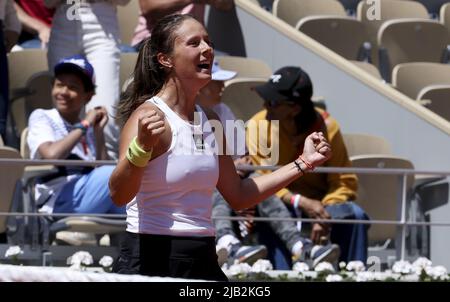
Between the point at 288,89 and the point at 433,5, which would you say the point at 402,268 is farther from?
the point at 433,5

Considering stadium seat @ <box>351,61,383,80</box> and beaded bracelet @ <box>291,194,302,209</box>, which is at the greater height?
stadium seat @ <box>351,61,383,80</box>

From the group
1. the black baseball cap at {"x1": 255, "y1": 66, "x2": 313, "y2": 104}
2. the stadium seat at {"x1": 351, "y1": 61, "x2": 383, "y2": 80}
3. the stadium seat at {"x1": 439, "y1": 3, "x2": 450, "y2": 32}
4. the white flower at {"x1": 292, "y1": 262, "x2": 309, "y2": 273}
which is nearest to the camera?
the white flower at {"x1": 292, "y1": 262, "x2": 309, "y2": 273}

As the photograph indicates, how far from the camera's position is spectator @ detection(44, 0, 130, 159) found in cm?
798

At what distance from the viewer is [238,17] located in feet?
31.1

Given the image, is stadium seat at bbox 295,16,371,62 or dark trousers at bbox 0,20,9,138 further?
stadium seat at bbox 295,16,371,62

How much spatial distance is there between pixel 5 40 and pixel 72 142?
129cm

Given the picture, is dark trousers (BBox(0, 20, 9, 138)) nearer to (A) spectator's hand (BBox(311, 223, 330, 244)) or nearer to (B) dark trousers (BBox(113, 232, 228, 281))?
(A) spectator's hand (BBox(311, 223, 330, 244))

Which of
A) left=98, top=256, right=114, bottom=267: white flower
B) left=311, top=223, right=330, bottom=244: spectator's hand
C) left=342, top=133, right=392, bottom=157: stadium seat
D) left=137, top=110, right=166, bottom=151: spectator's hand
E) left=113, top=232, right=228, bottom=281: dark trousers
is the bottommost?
left=98, top=256, right=114, bottom=267: white flower

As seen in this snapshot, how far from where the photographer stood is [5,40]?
317 inches

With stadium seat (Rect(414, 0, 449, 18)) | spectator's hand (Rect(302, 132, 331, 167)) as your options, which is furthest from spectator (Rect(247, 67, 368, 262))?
stadium seat (Rect(414, 0, 449, 18))

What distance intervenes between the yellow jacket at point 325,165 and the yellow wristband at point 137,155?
3.18m

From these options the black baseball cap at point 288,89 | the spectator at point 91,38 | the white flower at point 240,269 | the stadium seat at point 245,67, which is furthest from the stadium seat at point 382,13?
the white flower at point 240,269
